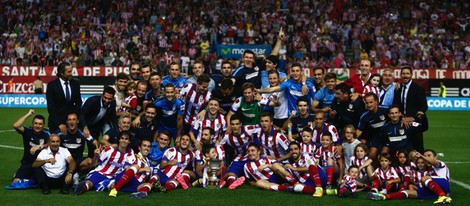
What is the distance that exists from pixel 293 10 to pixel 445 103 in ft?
40.4

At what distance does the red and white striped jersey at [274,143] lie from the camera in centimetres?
1179

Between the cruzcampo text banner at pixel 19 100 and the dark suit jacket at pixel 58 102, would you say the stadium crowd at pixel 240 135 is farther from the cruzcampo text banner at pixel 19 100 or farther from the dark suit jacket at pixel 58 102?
the cruzcampo text banner at pixel 19 100

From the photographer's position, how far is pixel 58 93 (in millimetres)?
11844

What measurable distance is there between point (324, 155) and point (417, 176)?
5.01 feet

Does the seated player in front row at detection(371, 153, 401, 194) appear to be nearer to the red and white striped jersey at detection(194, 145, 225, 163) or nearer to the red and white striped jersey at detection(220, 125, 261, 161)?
the red and white striped jersey at detection(220, 125, 261, 161)

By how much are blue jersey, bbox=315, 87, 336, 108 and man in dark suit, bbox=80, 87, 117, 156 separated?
3533mm

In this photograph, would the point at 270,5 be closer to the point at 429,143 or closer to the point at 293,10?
the point at 293,10

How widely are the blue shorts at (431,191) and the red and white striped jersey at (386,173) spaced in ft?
1.48

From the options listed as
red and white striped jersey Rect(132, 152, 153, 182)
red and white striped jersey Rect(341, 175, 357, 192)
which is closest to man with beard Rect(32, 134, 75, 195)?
red and white striped jersey Rect(132, 152, 153, 182)

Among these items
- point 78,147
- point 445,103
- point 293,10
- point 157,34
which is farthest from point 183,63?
point 78,147

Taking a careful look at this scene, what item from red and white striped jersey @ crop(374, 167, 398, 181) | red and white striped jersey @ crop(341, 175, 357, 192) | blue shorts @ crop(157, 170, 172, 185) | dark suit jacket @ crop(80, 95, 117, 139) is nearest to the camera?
red and white striped jersey @ crop(341, 175, 357, 192)

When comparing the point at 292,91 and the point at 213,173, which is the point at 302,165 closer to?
the point at 213,173

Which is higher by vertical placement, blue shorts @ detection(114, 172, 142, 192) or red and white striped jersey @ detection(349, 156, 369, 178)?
red and white striped jersey @ detection(349, 156, 369, 178)

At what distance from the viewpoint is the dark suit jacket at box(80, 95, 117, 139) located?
1195 centimetres
